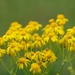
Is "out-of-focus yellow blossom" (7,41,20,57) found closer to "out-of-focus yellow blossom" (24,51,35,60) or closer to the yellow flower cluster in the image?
"out-of-focus yellow blossom" (24,51,35,60)

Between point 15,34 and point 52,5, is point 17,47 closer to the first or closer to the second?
point 15,34

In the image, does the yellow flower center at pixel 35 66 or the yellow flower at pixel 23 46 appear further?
the yellow flower at pixel 23 46

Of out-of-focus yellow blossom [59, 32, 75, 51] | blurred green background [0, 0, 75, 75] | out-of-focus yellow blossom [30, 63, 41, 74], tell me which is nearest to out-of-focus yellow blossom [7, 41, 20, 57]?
out-of-focus yellow blossom [30, 63, 41, 74]

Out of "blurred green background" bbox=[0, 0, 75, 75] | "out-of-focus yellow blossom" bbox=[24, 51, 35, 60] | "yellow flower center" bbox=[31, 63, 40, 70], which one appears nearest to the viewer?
"yellow flower center" bbox=[31, 63, 40, 70]

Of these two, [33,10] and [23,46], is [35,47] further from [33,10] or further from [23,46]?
[33,10]

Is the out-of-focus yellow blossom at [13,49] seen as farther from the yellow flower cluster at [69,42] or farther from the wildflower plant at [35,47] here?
the yellow flower cluster at [69,42]

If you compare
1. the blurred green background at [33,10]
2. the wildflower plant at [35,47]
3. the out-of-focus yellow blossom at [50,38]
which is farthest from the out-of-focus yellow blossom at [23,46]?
the blurred green background at [33,10]

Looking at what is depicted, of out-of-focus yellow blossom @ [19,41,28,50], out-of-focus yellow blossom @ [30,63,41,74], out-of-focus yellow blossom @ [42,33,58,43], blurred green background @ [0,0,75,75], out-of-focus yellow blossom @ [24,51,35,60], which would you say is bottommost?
out-of-focus yellow blossom @ [30,63,41,74]

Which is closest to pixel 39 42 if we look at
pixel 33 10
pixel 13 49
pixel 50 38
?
pixel 50 38

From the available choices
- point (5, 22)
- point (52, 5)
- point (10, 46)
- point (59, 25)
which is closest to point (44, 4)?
point (52, 5)
